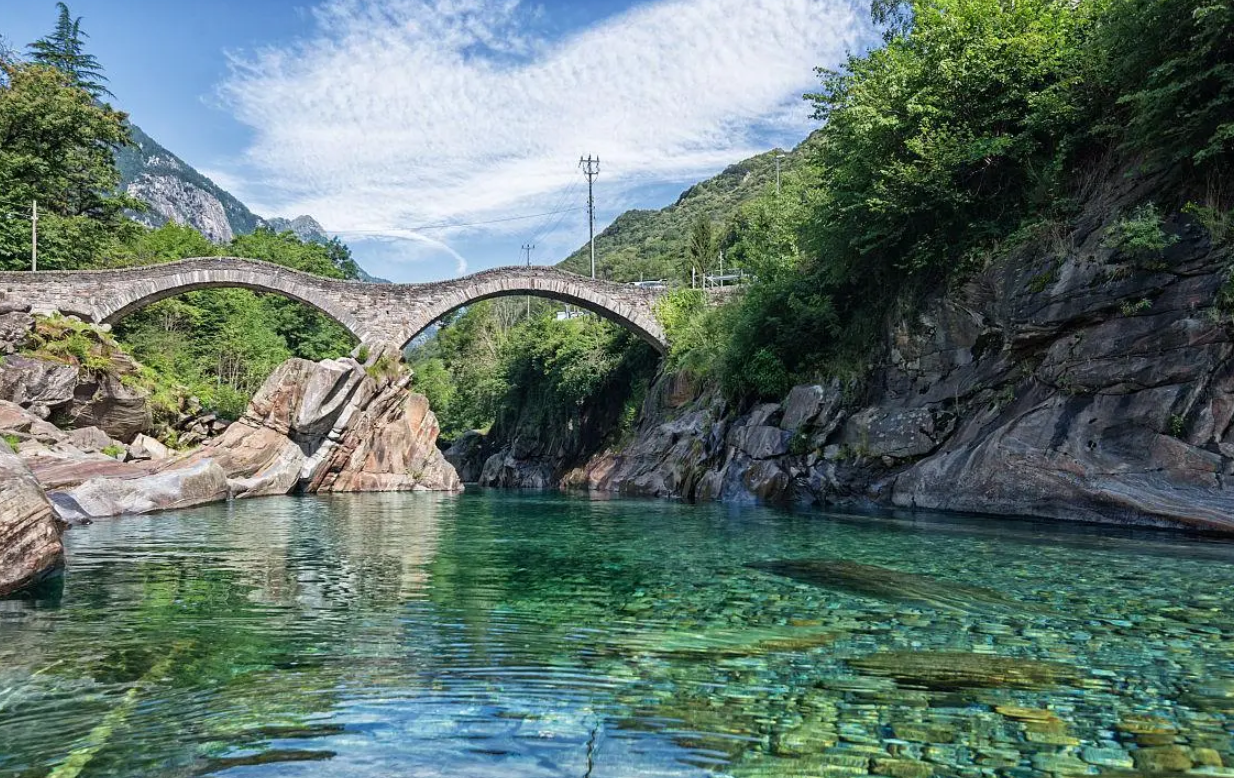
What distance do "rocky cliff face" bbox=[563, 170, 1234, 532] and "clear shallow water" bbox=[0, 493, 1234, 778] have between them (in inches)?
111

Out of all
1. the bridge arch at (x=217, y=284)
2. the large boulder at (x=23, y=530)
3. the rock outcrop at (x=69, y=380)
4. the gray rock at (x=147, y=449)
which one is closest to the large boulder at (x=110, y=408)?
the rock outcrop at (x=69, y=380)

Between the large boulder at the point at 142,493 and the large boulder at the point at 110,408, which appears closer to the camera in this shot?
the large boulder at the point at 142,493

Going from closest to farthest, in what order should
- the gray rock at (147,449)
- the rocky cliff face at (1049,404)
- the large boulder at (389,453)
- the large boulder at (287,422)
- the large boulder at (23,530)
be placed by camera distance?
the large boulder at (23,530) < the rocky cliff face at (1049,404) < the gray rock at (147,449) < the large boulder at (287,422) < the large boulder at (389,453)

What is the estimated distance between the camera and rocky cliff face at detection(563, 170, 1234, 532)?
10.4 m

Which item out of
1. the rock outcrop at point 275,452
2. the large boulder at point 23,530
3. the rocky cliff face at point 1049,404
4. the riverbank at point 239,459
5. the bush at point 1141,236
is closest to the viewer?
the large boulder at point 23,530

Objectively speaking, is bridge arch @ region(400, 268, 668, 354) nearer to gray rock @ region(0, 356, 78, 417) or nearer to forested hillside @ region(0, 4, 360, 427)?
forested hillside @ region(0, 4, 360, 427)

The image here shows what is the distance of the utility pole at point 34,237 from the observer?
30594 mm

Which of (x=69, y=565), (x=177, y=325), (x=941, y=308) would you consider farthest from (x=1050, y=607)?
(x=177, y=325)

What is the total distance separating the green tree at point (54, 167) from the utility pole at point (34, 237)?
245 mm

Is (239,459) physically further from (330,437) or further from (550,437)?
(550,437)

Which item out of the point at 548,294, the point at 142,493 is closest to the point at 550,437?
the point at 548,294

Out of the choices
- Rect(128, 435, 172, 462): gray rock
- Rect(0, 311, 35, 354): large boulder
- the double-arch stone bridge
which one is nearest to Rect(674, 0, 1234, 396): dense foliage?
the double-arch stone bridge

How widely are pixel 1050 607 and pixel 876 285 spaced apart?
14.9 meters

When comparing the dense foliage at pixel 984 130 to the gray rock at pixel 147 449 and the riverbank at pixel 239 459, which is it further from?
the gray rock at pixel 147 449
